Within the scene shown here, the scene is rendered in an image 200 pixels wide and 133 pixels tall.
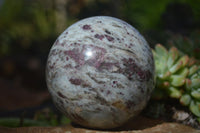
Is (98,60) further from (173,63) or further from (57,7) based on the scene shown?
(57,7)

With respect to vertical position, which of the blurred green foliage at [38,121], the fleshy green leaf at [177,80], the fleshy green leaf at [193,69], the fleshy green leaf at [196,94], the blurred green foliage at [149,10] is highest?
the blurred green foliage at [149,10]

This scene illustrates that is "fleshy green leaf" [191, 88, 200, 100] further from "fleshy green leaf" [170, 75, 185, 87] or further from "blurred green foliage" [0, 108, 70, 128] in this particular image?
"blurred green foliage" [0, 108, 70, 128]

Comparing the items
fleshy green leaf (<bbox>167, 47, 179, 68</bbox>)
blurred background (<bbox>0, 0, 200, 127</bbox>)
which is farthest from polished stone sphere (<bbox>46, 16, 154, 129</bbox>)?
blurred background (<bbox>0, 0, 200, 127</bbox>)

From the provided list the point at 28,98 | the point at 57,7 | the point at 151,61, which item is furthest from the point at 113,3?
the point at 151,61

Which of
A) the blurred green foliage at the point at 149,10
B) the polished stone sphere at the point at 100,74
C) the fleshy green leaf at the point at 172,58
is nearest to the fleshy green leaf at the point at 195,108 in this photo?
the fleshy green leaf at the point at 172,58

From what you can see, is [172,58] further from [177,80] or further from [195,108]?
[195,108]

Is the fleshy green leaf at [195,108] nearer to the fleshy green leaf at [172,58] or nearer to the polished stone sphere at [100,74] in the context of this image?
the fleshy green leaf at [172,58]

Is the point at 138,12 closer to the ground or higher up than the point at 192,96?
higher up
